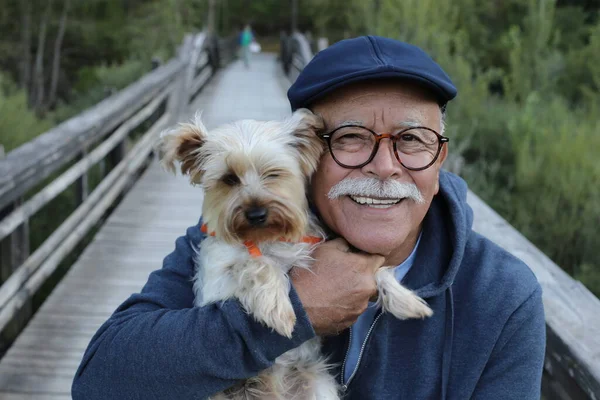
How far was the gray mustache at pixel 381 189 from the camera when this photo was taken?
6.47 ft

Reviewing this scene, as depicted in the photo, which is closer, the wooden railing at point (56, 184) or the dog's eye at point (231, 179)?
the dog's eye at point (231, 179)

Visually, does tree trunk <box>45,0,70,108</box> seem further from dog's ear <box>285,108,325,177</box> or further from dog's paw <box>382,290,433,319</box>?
dog's paw <box>382,290,433,319</box>

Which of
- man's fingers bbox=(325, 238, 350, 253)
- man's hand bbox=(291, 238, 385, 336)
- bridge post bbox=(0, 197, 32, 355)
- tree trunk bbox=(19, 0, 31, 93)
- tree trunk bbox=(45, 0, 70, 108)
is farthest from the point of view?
tree trunk bbox=(45, 0, 70, 108)

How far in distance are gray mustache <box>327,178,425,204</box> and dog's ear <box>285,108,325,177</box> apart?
0.25 metres

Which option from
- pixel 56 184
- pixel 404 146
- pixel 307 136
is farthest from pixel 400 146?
pixel 56 184

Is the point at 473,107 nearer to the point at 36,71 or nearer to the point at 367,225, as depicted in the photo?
the point at 367,225

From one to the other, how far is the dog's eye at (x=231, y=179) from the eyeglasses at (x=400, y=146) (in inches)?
16.4

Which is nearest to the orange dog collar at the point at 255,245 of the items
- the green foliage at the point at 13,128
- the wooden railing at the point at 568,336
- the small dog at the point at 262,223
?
the small dog at the point at 262,223

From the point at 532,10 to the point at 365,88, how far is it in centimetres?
887

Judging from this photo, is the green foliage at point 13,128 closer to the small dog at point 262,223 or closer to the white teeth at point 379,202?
the small dog at point 262,223

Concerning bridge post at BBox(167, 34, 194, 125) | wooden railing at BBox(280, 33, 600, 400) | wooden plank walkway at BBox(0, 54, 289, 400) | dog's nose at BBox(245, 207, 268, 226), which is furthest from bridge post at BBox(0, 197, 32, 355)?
bridge post at BBox(167, 34, 194, 125)

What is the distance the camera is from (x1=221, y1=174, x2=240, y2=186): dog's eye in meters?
2.30

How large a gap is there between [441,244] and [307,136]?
1.88 feet

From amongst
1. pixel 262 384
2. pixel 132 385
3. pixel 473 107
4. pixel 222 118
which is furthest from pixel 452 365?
pixel 222 118
